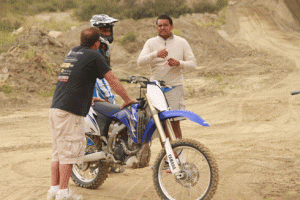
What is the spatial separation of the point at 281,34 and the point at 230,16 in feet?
25.7

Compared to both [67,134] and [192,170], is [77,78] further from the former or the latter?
[192,170]

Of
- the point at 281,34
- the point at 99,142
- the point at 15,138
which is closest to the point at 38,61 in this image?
the point at 15,138

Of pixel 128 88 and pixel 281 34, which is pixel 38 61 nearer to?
pixel 128 88

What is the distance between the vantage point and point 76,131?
4.25 meters

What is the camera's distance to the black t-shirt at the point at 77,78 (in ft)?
13.6

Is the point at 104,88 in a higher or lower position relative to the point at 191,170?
higher

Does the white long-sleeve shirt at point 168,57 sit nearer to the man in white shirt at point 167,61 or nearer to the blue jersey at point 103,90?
the man in white shirt at point 167,61

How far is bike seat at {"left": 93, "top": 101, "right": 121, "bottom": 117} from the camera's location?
4.77 m

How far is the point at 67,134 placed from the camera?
13.8ft

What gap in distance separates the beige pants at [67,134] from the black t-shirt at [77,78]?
0.25ft

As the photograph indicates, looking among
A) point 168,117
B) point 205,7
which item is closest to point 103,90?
point 168,117

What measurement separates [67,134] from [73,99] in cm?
39

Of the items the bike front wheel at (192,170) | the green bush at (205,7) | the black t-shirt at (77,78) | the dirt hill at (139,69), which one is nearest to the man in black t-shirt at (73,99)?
the black t-shirt at (77,78)

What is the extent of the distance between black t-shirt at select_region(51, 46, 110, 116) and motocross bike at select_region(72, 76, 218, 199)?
496mm
